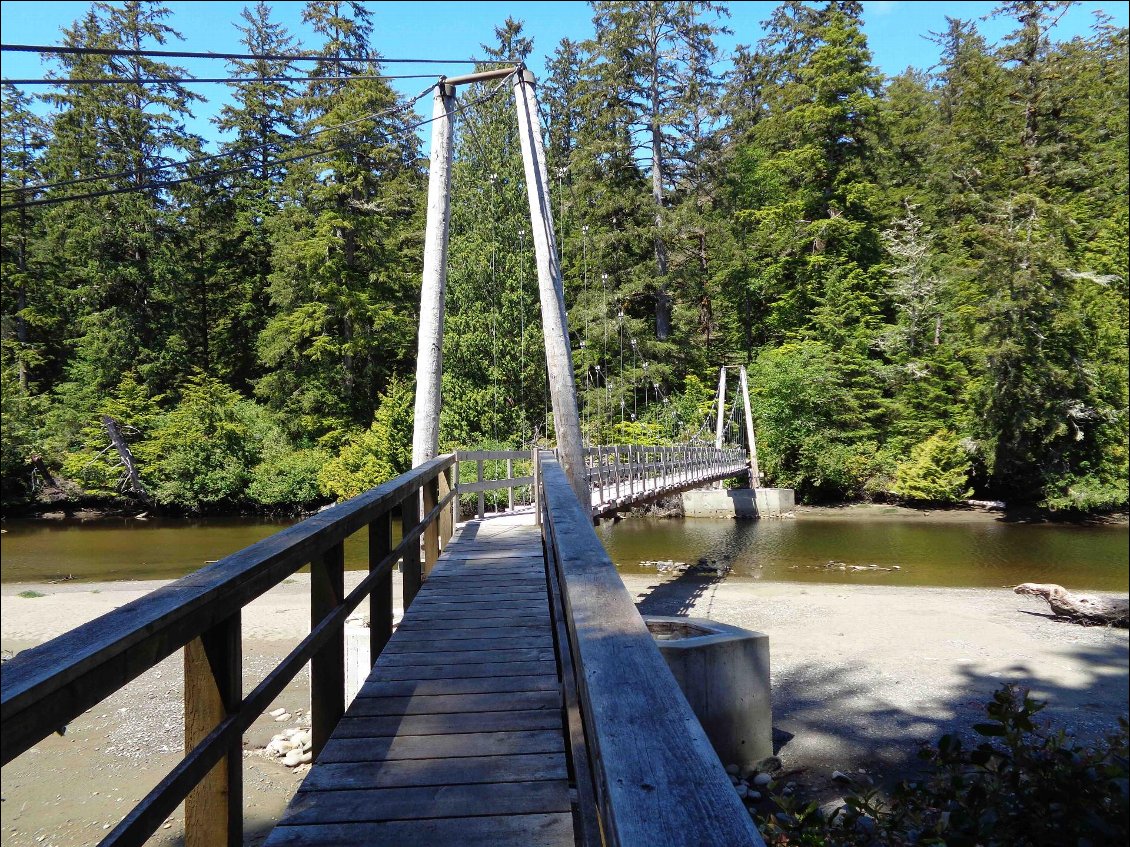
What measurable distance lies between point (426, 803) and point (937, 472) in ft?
67.7

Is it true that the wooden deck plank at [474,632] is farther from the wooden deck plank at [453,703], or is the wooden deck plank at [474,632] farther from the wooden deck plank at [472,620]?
the wooden deck plank at [453,703]

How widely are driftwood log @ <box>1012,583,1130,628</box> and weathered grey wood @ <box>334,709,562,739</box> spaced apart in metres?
8.44

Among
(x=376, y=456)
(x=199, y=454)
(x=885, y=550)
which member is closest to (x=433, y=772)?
(x=885, y=550)

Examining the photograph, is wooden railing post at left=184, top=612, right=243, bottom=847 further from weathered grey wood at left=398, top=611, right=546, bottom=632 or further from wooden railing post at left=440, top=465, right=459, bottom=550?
wooden railing post at left=440, top=465, right=459, bottom=550

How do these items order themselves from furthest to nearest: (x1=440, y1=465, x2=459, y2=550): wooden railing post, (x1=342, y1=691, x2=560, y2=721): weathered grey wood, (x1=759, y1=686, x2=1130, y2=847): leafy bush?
(x1=440, y1=465, x2=459, y2=550): wooden railing post
(x1=342, y1=691, x2=560, y2=721): weathered grey wood
(x1=759, y1=686, x2=1130, y2=847): leafy bush

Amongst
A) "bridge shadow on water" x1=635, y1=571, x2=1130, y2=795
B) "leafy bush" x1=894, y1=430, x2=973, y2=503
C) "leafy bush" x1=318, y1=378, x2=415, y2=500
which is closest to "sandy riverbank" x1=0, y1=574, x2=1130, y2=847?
"bridge shadow on water" x1=635, y1=571, x2=1130, y2=795

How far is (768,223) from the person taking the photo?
25.0 metres

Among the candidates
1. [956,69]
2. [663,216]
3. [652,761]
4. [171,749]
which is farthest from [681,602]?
[956,69]

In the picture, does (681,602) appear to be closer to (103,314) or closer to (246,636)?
(246,636)

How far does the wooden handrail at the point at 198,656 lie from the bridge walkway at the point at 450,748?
0.75ft

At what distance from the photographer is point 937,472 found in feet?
64.2

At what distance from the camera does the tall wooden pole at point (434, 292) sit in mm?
5836

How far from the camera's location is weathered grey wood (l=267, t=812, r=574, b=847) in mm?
1485

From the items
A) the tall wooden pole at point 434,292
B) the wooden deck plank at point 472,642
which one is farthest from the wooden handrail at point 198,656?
the tall wooden pole at point 434,292
